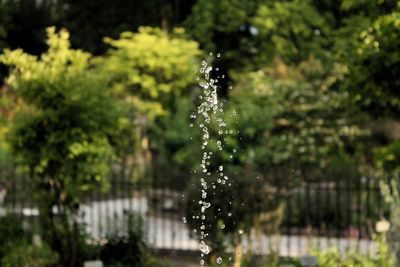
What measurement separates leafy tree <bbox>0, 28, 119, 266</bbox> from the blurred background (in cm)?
2

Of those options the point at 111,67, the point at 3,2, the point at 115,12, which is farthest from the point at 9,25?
the point at 111,67

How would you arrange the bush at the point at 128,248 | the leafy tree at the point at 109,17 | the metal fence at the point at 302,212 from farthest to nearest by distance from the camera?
the leafy tree at the point at 109,17, the metal fence at the point at 302,212, the bush at the point at 128,248

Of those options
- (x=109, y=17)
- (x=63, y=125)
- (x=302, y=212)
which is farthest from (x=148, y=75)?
(x=63, y=125)

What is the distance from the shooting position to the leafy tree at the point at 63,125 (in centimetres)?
884

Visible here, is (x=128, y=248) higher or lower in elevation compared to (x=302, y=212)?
lower

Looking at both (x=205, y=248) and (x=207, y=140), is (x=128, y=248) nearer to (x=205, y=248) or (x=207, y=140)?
(x=205, y=248)

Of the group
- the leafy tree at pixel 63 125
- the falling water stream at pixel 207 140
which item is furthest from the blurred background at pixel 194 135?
the falling water stream at pixel 207 140

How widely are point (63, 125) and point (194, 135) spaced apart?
624 centimetres

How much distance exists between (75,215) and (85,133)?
3.33 ft

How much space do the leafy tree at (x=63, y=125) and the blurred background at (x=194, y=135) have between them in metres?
0.02

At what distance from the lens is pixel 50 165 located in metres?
8.98

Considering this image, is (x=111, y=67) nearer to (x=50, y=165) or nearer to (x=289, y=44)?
(x=289, y=44)

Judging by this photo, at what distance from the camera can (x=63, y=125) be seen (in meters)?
8.86

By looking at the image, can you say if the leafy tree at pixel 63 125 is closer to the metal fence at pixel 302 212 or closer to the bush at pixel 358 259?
the metal fence at pixel 302 212
